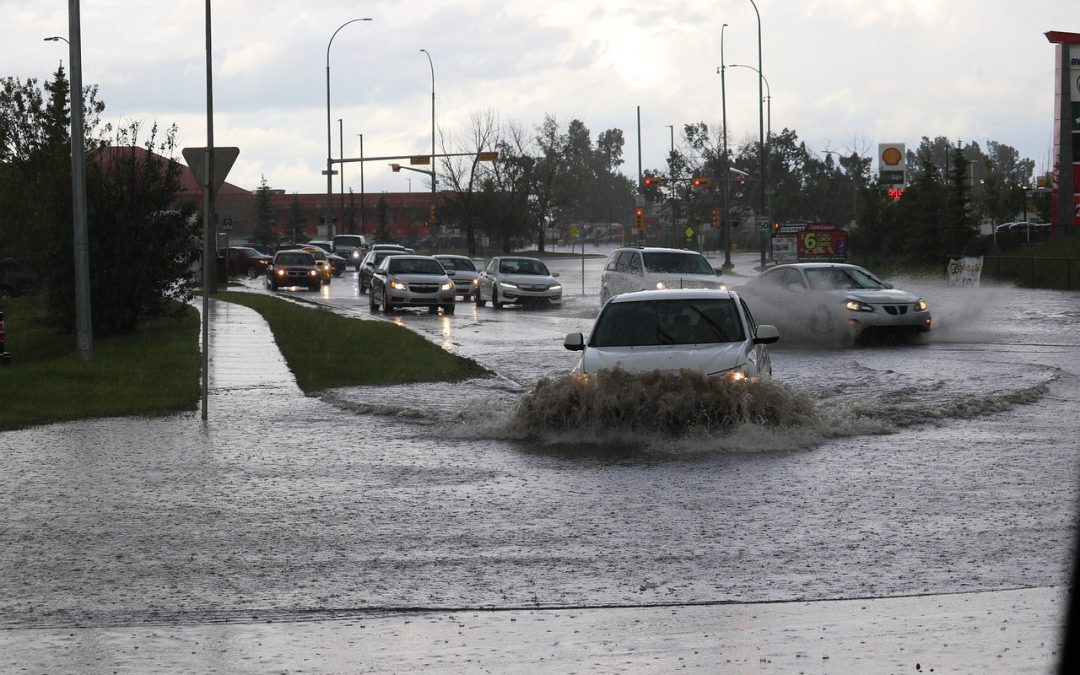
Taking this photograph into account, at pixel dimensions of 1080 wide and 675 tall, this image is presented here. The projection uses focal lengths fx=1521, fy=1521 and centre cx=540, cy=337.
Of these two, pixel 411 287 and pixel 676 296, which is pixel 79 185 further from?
pixel 411 287

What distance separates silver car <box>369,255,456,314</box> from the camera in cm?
4025

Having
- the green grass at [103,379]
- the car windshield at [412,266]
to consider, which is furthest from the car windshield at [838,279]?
the car windshield at [412,266]

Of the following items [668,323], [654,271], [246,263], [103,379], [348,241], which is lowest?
[103,379]

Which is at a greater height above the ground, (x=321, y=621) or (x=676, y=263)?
(x=676, y=263)

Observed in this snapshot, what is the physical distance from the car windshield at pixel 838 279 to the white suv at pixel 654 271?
5.23 metres

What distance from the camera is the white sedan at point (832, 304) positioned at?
2656 cm

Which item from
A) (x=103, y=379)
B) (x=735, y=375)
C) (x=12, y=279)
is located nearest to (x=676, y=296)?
(x=735, y=375)

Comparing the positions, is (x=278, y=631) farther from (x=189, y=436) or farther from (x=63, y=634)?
(x=189, y=436)

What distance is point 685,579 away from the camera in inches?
317

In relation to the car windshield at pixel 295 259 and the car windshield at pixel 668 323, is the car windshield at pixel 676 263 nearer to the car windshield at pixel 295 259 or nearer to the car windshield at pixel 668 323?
the car windshield at pixel 668 323

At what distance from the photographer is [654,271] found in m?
34.7

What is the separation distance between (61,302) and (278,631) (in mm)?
24516

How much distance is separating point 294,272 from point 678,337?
43.6 metres

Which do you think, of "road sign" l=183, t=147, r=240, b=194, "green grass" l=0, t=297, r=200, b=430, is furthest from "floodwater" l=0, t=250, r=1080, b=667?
"road sign" l=183, t=147, r=240, b=194
